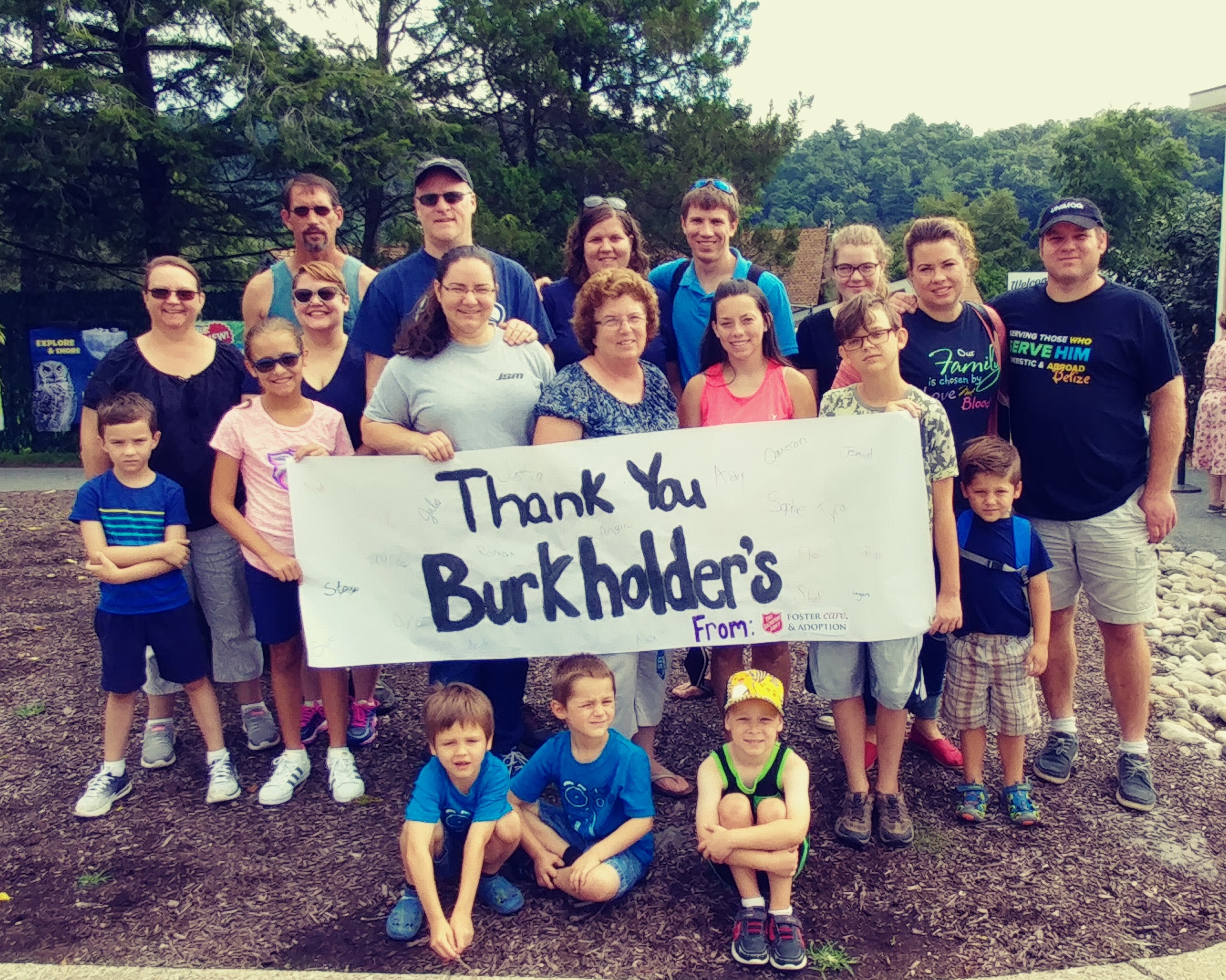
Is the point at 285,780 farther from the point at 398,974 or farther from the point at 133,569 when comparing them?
the point at 398,974

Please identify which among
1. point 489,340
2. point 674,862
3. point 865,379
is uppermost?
point 489,340

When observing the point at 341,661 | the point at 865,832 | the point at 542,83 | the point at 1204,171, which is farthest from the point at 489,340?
the point at 1204,171

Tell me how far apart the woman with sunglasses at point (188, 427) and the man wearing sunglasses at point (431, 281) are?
641 mm

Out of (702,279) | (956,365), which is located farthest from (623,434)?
(956,365)

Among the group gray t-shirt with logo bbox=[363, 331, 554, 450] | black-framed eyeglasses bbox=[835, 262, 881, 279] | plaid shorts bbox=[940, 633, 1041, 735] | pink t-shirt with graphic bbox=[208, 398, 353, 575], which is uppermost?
black-framed eyeglasses bbox=[835, 262, 881, 279]

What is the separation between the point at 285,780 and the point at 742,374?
7.93 feet

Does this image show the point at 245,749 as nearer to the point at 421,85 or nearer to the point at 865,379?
the point at 865,379

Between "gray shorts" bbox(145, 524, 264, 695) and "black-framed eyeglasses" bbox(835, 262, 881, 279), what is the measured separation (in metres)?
2.77

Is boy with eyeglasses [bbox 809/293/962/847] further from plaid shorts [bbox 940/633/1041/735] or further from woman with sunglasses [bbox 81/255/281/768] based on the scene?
woman with sunglasses [bbox 81/255/281/768]

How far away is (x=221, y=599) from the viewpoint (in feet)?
13.4

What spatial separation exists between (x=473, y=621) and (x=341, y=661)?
0.54 m

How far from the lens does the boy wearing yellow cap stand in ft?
9.48

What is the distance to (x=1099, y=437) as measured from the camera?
3670 mm

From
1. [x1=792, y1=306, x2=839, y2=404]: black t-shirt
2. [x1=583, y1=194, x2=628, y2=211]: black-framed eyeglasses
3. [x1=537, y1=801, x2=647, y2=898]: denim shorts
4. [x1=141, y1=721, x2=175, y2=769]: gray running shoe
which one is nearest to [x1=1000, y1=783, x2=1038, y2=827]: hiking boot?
[x1=537, y1=801, x2=647, y2=898]: denim shorts
